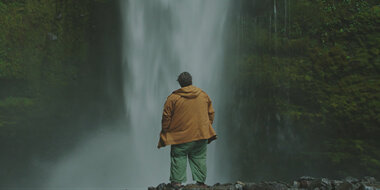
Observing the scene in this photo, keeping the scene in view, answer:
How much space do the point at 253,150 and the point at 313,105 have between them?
183 cm

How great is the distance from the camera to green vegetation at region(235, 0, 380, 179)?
6.30 meters

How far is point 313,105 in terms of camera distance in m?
6.87

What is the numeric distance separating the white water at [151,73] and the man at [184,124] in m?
4.50

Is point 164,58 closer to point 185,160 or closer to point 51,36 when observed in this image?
point 51,36

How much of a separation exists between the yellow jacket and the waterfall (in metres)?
4.71

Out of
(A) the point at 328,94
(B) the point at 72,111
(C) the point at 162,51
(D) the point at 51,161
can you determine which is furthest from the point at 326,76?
(D) the point at 51,161

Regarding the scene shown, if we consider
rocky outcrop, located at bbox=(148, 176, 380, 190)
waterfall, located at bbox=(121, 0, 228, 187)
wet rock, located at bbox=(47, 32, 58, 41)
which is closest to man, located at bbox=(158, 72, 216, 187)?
rocky outcrop, located at bbox=(148, 176, 380, 190)

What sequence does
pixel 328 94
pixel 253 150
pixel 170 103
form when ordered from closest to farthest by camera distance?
pixel 170 103, pixel 328 94, pixel 253 150

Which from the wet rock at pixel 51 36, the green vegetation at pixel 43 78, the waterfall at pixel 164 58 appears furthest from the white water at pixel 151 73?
the wet rock at pixel 51 36

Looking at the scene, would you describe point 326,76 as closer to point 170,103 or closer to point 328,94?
point 328,94

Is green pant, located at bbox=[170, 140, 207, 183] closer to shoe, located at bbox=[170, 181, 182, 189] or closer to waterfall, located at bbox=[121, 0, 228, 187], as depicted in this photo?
shoe, located at bbox=[170, 181, 182, 189]

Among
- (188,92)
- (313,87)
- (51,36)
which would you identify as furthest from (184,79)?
(51,36)

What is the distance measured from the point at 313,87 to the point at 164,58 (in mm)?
3859

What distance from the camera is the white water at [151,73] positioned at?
27.1 feet
